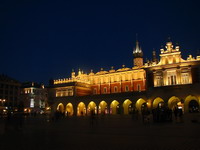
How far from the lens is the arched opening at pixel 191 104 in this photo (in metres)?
41.2

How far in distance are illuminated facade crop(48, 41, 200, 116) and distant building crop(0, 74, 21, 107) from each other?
22880 mm

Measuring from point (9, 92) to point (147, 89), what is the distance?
5309 centimetres

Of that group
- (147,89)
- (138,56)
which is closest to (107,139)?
(147,89)

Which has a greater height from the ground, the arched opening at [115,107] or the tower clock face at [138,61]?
the tower clock face at [138,61]

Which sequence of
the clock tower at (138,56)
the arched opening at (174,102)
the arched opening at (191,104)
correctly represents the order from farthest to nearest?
1. the clock tower at (138,56)
2. the arched opening at (174,102)
3. the arched opening at (191,104)

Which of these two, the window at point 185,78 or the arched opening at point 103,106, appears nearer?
the window at point 185,78

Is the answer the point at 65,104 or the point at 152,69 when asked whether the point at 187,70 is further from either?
the point at 65,104

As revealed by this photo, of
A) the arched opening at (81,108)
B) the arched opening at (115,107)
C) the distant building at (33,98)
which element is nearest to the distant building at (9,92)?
the distant building at (33,98)

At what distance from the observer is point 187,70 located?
43.8 metres

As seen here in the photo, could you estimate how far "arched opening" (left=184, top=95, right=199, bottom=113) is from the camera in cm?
4119

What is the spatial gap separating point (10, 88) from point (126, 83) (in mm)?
43802

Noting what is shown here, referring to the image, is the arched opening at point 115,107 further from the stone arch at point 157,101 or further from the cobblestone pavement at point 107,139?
the cobblestone pavement at point 107,139

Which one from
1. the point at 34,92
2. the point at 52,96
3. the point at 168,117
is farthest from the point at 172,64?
the point at 34,92

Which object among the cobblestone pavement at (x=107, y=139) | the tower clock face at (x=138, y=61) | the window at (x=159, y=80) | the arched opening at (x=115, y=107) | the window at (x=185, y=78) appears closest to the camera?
the cobblestone pavement at (x=107, y=139)
